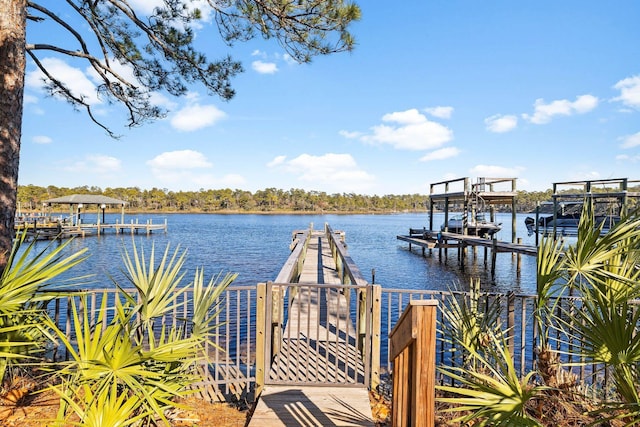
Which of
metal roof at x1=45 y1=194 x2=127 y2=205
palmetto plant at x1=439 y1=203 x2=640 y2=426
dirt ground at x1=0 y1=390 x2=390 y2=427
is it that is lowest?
dirt ground at x1=0 y1=390 x2=390 y2=427

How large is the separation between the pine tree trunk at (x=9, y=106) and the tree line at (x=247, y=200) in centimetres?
11200

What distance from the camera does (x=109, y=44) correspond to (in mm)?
6699

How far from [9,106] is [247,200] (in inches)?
4942

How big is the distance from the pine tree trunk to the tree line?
367 feet

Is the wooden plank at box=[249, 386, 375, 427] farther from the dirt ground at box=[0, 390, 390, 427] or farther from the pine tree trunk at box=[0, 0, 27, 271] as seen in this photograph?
the pine tree trunk at box=[0, 0, 27, 271]

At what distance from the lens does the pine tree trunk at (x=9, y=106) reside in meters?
3.91

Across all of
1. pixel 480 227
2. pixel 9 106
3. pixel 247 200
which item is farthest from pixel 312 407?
pixel 247 200

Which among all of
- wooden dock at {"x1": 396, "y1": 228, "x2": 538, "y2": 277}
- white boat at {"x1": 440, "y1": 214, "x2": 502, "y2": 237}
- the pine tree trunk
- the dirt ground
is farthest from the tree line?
the dirt ground

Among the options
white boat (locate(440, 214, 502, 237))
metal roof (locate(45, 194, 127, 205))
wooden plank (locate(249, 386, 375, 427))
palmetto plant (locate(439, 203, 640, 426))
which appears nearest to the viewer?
palmetto plant (locate(439, 203, 640, 426))

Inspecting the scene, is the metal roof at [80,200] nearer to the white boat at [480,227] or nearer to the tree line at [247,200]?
the white boat at [480,227]

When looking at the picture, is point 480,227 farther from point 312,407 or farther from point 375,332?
point 312,407

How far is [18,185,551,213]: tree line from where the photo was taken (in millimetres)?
112188

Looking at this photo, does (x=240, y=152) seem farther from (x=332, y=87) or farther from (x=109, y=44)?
(x=109, y=44)

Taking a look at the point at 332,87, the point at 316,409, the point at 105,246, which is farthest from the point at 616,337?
the point at 105,246
